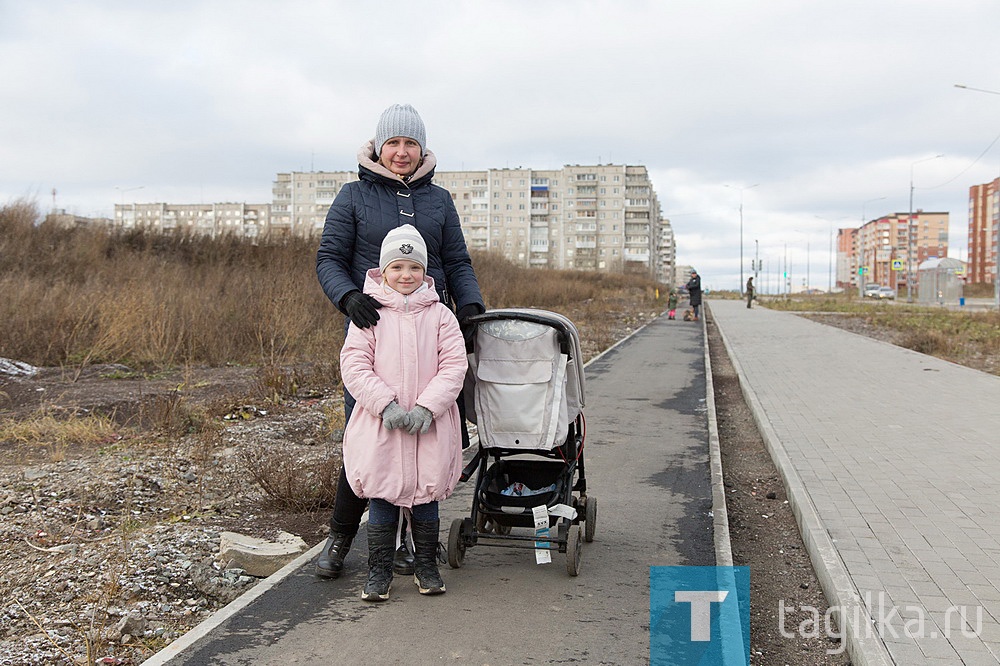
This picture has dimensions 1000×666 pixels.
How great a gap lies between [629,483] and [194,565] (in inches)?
136

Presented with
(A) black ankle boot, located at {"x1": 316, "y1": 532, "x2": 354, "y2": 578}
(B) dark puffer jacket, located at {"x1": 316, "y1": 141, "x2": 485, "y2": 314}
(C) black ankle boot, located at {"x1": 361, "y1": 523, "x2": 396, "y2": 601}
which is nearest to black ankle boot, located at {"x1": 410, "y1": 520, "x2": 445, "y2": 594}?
(C) black ankle boot, located at {"x1": 361, "y1": 523, "x2": 396, "y2": 601}

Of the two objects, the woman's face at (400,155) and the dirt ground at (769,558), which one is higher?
the woman's face at (400,155)

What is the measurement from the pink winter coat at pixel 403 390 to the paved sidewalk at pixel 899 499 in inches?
77.9

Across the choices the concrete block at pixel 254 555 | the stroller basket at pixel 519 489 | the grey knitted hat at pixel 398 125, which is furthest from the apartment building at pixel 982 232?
the concrete block at pixel 254 555

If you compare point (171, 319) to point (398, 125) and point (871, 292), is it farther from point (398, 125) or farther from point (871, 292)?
point (871, 292)

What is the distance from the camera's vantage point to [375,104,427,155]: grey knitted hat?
171 inches

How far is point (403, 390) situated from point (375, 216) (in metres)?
0.98

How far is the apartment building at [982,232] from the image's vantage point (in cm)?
10800

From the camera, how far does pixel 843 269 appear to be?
126 metres

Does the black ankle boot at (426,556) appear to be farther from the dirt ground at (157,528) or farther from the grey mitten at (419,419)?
the dirt ground at (157,528)

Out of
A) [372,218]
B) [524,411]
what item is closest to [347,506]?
[524,411]

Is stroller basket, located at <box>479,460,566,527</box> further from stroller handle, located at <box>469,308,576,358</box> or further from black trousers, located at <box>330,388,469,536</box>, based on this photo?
stroller handle, located at <box>469,308,576,358</box>

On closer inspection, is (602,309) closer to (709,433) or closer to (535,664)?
(709,433)

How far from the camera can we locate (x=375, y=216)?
14.5 feet
